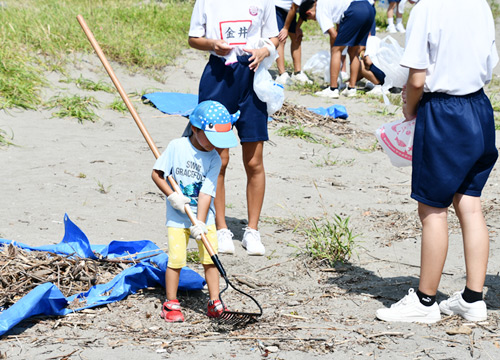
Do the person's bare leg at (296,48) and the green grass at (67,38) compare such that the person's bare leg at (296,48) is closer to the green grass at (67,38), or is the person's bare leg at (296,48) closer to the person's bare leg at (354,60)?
the person's bare leg at (354,60)

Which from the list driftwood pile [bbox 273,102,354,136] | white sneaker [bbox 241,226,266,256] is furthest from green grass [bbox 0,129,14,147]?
driftwood pile [bbox 273,102,354,136]

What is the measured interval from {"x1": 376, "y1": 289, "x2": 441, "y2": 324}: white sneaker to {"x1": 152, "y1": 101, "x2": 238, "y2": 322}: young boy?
2.90ft

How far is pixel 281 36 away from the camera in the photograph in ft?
24.6

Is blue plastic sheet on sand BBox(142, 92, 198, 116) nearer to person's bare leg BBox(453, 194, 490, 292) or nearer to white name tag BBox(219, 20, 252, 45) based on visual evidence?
white name tag BBox(219, 20, 252, 45)

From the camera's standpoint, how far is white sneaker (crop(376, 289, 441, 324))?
3.27 metres

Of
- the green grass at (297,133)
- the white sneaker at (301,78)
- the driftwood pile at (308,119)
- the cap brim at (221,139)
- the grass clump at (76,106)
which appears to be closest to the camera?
the cap brim at (221,139)

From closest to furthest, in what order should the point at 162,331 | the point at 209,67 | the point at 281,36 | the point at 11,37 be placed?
the point at 162,331
the point at 209,67
the point at 281,36
the point at 11,37

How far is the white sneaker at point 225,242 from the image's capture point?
4.36 m

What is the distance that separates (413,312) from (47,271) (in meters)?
1.97

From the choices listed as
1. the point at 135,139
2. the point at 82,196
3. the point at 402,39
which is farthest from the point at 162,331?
the point at 402,39

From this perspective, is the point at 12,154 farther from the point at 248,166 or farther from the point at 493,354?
the point at 493,354

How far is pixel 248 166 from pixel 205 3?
43.2 inches

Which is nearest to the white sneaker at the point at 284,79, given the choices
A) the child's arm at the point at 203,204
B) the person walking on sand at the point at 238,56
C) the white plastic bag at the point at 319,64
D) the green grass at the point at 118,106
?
the white plastic bag at the point at 319,64

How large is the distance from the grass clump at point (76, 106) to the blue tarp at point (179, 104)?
0.76 meters
